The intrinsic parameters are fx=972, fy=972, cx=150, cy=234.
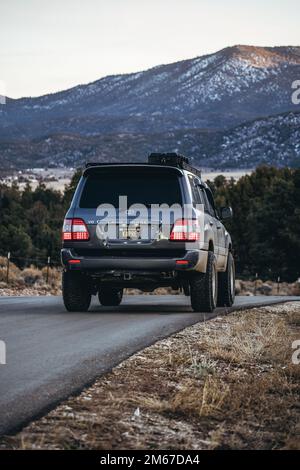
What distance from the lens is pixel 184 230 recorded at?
47.0 ft

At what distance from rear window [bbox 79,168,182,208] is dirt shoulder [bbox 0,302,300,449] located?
3.88 m

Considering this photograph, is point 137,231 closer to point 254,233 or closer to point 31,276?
point 31,276

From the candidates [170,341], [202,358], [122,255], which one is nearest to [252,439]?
[202,358]

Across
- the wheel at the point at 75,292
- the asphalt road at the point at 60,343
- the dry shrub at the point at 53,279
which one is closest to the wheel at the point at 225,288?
the asphalt road at the point at 60,343

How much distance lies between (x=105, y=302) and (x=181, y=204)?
3.97 meters

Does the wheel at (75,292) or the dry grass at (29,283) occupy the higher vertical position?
the wheel at (75,292)

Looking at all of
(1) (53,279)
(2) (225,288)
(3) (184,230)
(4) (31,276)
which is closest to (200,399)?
(3) (184,230)

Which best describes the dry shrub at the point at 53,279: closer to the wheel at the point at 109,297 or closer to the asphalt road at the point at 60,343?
the wheel at the point at 109,297

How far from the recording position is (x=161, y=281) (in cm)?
1471

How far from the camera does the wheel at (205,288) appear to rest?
14844 millimetres

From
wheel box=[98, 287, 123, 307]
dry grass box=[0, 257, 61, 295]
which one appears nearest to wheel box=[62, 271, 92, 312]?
wheel box=[98, 287, 123, 307]

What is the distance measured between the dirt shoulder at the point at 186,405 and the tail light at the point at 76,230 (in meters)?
3.70

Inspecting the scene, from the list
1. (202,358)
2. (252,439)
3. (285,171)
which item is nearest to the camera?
(252,439)

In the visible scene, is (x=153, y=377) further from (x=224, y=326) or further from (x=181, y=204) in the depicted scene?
(x=181, y=204)
